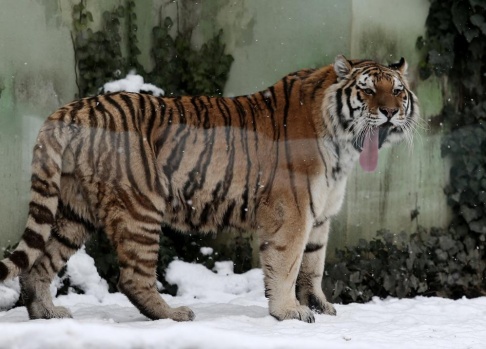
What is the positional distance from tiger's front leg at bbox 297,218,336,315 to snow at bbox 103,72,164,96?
1710 mm

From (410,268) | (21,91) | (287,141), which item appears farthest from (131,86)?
(410,268)

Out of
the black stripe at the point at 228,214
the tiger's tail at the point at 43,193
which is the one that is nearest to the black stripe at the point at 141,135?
the tiger's tail at the point at 43,193

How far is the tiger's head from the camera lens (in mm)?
5621

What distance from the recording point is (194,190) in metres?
5.48

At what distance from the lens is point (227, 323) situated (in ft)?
17.6

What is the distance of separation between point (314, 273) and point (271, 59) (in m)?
1.68

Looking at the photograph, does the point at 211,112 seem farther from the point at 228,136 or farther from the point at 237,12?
the point at 237,12

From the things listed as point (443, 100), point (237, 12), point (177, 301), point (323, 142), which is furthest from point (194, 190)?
point (443, 100)

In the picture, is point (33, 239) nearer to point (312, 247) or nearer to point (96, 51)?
point (312, 247)

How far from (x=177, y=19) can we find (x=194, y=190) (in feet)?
6.66

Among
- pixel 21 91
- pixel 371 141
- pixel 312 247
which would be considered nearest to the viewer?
pixel 371 141

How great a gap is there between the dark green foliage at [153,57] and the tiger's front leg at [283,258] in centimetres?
184

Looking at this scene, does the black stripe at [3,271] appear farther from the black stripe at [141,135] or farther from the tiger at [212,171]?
the black stripe at [141,135]

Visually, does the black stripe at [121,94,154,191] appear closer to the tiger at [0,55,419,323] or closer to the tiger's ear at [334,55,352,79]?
the tiger at [0,55,419,323]
